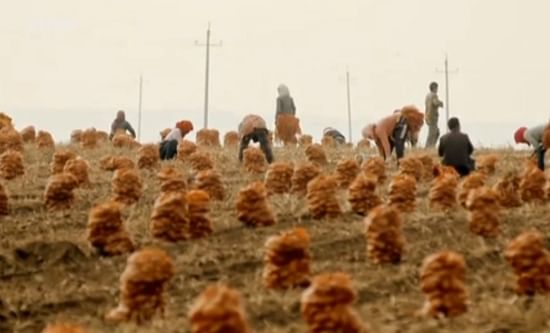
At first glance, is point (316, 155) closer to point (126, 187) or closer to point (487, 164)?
point (487, 164)

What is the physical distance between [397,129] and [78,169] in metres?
5.82

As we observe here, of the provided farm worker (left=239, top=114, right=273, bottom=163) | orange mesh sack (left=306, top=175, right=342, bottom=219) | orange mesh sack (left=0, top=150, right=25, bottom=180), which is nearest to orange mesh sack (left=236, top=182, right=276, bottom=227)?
orange mesh sack (left=306, top=175, right=342, bottom=219)

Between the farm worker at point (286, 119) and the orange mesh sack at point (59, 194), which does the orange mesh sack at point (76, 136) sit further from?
the orange mesh sack at point (59, 194)

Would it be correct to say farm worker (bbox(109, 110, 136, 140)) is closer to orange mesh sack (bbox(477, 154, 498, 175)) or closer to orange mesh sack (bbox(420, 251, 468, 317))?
orange mesh sack (bbox(477, 154, 498, 175))

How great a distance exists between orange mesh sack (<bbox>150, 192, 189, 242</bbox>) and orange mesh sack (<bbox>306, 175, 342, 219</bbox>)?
6.73 ft

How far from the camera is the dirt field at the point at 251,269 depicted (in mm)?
9469

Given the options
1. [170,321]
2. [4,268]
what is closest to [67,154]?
[4,268]

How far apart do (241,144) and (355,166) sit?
3.92 m

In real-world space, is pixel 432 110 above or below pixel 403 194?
above

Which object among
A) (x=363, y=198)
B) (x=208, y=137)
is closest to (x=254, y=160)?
(x=363, y=198)

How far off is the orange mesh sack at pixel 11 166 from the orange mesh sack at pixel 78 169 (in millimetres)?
1465

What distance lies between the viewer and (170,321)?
952 cm

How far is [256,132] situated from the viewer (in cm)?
2033

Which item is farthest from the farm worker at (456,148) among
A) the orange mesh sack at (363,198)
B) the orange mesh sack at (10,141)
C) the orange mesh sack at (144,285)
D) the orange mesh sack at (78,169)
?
the orange mesh sack at (10,141)
